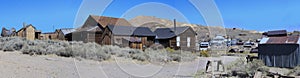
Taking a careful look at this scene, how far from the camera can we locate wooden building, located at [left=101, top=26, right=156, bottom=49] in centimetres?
3775

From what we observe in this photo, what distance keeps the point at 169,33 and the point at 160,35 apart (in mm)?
1463

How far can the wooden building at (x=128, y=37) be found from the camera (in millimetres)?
37747

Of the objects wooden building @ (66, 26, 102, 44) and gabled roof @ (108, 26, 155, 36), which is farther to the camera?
wooden building @ (66, 26, 102, 44)

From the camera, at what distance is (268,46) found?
23531mm

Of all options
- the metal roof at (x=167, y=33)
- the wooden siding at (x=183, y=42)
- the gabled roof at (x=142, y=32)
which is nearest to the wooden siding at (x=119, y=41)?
the gabled roof at (x=142, y=32)

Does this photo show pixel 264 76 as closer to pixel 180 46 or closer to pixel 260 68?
pixel 260 68

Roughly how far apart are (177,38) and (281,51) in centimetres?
2059

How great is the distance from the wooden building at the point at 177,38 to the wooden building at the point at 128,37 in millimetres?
1672

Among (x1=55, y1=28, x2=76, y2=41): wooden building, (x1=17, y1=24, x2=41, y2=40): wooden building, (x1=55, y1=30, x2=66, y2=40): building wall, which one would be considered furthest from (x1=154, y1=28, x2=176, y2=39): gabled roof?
(x1=17, y1=24, x2=41, y2=40): wooden building

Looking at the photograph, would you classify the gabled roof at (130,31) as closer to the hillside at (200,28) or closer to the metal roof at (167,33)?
the metal roof at (167,33)

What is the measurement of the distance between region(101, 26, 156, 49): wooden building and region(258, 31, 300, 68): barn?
1672 cm

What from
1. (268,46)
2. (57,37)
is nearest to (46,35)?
(57,37)

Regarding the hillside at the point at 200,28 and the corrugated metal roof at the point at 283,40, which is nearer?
the corrugated metal roof at the point at 283,40

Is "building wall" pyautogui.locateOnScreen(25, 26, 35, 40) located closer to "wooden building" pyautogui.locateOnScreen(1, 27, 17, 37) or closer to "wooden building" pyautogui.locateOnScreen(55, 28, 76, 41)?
"wooden building" pyautogui.locateOnScreen(55, 28, 76, 41)
